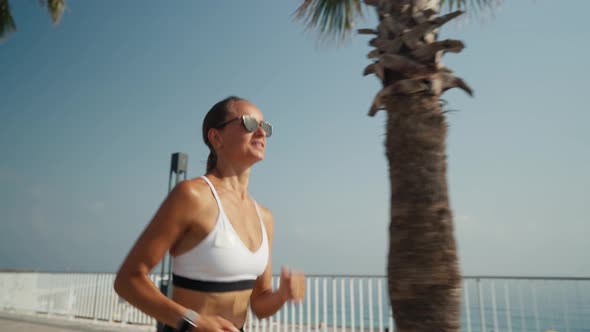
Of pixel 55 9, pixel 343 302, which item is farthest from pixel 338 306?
pixel 55 9

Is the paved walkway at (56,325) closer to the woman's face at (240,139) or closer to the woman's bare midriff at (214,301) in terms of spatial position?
the woman's bare midriff at (214,301)

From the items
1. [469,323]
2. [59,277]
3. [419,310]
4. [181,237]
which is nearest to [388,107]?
[419,310]

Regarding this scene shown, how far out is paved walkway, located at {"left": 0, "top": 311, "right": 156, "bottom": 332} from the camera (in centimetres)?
877

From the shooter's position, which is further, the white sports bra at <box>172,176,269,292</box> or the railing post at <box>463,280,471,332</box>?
the railing post at <box>463,280,471,332</box>

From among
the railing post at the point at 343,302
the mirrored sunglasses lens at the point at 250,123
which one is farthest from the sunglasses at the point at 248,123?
the railing post at the point at 343,302

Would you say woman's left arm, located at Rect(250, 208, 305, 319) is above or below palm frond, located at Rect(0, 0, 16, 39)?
below

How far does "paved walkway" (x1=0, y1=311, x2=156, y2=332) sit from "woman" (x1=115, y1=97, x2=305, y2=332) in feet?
28.5

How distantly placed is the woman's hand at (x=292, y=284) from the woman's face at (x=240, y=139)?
46 cm

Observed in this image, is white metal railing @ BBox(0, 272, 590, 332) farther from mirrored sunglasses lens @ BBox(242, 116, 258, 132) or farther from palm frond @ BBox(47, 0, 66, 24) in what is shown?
palm frond @ BBox(47, 0, 66, 24)

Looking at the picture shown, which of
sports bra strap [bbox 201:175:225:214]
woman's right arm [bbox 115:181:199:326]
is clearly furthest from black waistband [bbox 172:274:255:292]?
sports bra strap [bbox 201:175:225:214]

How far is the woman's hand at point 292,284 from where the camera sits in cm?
146

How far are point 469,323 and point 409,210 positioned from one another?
14.3 ft

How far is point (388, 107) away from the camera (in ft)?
10.6

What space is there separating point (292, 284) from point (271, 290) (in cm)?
21
